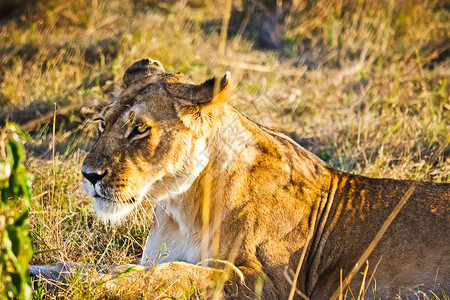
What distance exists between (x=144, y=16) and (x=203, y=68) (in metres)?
2.04

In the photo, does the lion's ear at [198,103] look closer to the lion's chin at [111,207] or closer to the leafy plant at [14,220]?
the lion's chin at [111,207]

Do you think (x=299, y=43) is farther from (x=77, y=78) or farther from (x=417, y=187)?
(x=417, y=187)

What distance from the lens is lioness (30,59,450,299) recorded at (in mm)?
3021

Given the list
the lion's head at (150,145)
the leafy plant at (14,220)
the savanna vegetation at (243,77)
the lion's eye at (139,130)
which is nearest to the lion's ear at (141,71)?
the lion's head at (150,145)

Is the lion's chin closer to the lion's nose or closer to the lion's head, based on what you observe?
the lion's head

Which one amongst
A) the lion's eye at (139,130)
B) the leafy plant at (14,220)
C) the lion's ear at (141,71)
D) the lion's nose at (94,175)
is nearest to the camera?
the leafy plant at (14,220)

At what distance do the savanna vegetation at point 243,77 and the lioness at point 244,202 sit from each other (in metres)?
0.55

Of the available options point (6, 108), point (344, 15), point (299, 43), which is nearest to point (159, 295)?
point (6, 108)

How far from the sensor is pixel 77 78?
6.22 m

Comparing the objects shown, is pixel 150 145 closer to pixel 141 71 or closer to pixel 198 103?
pixel 198 103

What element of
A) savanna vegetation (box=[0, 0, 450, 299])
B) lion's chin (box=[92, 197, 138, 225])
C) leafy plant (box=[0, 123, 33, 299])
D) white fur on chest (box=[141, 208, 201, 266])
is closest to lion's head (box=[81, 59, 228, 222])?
lion's chin (box=[92, 197, 138, 225])

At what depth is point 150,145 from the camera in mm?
3033

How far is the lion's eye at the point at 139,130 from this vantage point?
10.0ft

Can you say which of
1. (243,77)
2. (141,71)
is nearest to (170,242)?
(141,71)
